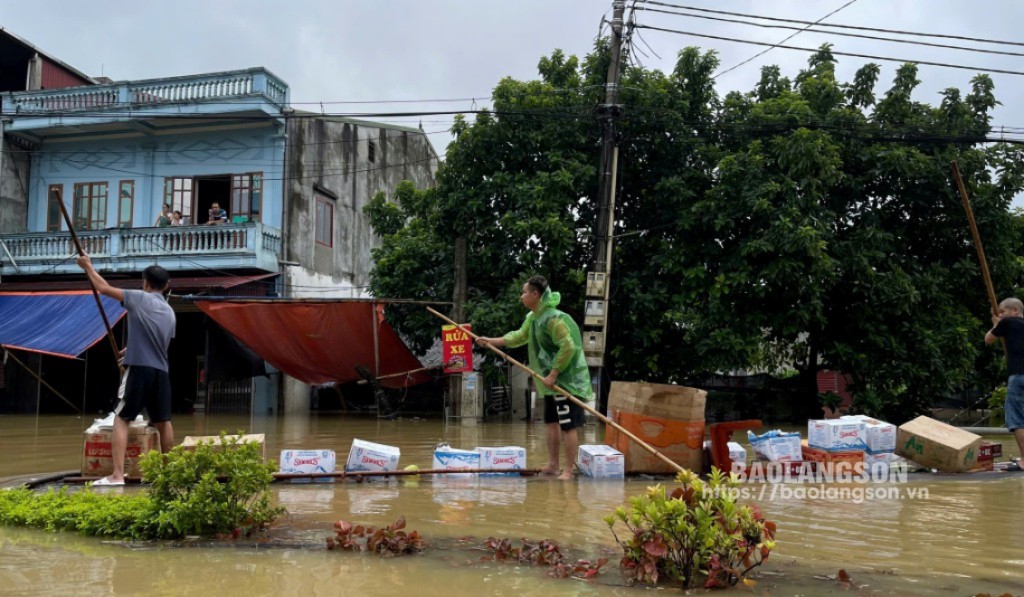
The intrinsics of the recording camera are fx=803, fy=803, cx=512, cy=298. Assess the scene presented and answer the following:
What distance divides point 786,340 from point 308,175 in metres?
11.8

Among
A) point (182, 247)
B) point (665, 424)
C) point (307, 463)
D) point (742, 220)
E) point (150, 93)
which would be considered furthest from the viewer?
point (150, 93)

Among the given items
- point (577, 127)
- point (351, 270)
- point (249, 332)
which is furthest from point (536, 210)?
point (351, 270)

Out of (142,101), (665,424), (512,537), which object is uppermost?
(142,101)

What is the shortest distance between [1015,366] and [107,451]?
7420 mm

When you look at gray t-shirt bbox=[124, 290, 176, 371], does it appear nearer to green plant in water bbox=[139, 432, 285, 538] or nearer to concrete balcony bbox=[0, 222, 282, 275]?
green plant in water bbox=[139, 432, 285, 538]

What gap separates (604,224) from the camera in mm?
13484

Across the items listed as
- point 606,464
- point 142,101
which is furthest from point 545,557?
point 142,101

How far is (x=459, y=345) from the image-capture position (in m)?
14.7

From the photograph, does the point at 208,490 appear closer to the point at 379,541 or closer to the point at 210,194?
the point at 379,541

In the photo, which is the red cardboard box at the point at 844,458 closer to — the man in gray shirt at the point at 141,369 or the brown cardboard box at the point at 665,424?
the brown cardboard box at the point at 665,424

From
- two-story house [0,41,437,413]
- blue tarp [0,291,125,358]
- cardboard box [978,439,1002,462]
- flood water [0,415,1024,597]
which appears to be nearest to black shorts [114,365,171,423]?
flood water [0,415,1024,597]

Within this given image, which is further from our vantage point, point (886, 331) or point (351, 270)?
point (351, 270)

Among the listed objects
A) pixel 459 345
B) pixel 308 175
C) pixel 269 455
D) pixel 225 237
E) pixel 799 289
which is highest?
pixel 308 175

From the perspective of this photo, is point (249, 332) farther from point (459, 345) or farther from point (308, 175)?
point (308, 175)
